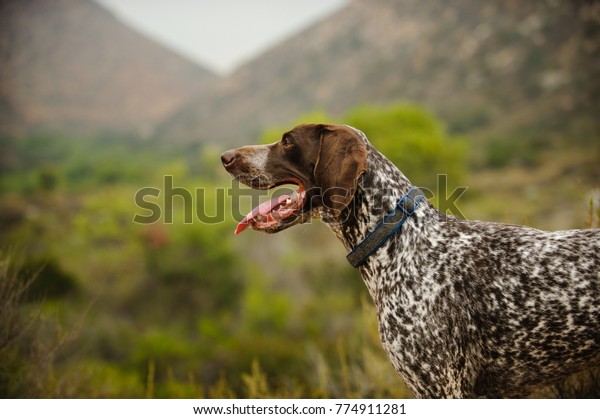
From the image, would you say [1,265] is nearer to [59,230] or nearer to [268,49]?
[59,230]

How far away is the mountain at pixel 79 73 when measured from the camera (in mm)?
84000

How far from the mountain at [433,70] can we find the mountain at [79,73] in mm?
11734

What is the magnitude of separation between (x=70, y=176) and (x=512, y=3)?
67.6m

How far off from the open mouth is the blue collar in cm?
45

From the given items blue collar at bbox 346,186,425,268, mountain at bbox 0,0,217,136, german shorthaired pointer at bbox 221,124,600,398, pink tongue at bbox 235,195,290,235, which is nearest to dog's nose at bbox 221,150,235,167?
pink tongue at bbox 235,195,290,235

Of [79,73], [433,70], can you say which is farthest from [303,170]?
[79,73]

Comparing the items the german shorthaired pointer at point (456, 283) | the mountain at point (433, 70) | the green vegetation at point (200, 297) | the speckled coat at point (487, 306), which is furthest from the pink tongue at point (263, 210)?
the mountain at point (433, 70)

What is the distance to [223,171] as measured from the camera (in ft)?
123

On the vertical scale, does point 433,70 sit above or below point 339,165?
above

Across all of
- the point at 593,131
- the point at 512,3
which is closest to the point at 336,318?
the point at 593,131

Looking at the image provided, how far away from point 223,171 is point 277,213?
116ft

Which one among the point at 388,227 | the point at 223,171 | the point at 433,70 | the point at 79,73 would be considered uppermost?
the point at 79,73

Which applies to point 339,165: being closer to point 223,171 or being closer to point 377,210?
point 377,210

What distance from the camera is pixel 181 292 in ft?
73.6
